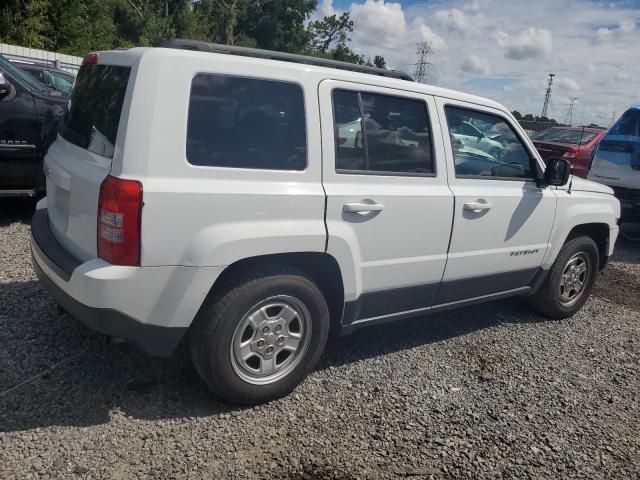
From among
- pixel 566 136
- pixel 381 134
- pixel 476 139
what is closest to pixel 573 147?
pixel 566 136

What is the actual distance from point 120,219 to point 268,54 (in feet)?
4.33

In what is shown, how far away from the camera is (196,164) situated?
2.77m

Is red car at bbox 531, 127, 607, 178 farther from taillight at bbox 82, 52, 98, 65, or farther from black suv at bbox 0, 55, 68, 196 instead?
taillight at bbox 82, 52, 98, 65

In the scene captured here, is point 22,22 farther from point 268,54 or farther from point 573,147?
point 268,54

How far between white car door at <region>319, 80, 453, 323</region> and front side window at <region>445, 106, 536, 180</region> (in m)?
0.21

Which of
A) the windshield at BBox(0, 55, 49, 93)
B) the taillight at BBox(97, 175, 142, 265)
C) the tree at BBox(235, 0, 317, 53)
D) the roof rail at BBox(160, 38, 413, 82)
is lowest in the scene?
the taillight at BBox(97, 175, 142, 265)

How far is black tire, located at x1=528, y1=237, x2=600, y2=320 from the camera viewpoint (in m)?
4.81

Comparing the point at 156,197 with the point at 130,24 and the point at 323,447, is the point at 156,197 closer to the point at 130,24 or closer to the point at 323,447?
the point at 323,447

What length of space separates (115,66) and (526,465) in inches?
117

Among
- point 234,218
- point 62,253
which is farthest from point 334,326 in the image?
point 62,253

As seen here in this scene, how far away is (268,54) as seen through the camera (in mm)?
3275

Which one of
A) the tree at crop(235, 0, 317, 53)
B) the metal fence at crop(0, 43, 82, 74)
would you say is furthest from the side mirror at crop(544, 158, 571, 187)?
the tree at crop(235, 0, 317, 53)

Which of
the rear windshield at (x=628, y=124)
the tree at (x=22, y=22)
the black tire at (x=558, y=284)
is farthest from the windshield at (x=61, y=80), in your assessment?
the tree at (x=22, y=22)

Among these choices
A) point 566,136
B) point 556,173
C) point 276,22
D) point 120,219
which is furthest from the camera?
point 276,22
